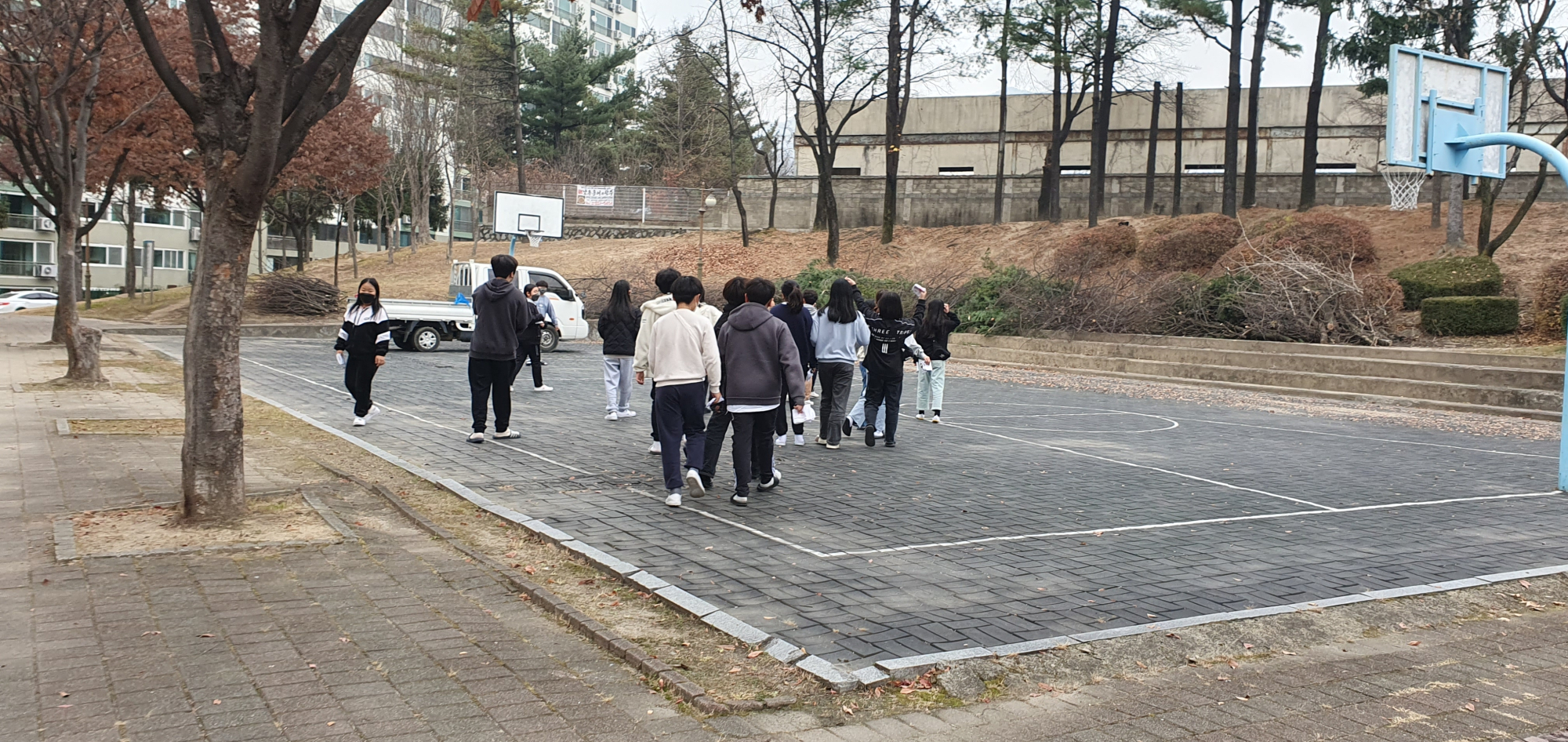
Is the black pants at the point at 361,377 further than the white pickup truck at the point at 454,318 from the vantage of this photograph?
No

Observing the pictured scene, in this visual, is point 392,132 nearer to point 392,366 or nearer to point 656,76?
point 656,76

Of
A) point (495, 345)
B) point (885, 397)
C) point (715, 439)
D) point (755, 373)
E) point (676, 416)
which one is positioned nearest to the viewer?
point (676, 416)

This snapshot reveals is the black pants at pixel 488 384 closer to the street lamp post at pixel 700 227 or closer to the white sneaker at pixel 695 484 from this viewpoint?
the white sneaker at pixel 695 484

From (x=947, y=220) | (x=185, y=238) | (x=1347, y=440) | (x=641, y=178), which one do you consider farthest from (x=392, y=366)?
(x=185, y=238)

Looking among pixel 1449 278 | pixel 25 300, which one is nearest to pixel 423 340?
pixel 1449 278

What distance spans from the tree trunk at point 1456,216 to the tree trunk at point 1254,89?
7445mm

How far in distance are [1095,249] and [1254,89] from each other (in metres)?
8.42

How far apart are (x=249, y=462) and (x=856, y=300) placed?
6018mm

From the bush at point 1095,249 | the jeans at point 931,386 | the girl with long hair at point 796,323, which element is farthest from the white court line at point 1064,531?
the bush at point 1095,249

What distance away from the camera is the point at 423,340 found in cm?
2602

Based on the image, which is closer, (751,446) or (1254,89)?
(751,446)

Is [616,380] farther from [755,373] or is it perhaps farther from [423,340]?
[423,340]

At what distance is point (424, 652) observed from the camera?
5.00 metres

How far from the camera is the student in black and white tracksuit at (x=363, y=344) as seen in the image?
12469 millimetres
